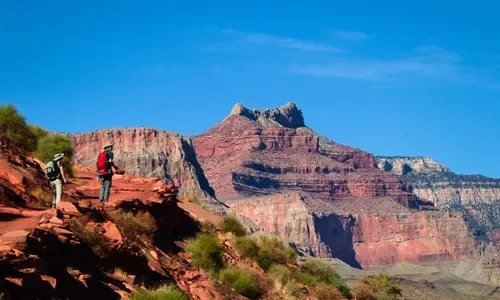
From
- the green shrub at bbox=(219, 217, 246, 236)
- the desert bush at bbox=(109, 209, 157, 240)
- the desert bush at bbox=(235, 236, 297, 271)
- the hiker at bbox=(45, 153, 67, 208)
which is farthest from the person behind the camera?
the green shrub at bbox=(219, 217, 246, 236)

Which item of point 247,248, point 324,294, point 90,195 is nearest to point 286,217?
point 324,294

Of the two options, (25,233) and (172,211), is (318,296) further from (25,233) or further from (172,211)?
(25,233)

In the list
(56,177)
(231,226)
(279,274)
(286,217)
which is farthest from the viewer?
(286,217)

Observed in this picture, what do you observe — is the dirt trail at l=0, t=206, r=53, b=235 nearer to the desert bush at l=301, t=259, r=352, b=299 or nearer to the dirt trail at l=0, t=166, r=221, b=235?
the dirt trail at l=0, t=166, r=221, b=235

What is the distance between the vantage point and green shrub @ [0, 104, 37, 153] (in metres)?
23.0

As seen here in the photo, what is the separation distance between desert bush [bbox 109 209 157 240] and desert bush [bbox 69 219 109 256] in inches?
88.9

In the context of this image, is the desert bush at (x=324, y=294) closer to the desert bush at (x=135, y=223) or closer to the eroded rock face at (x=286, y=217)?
the desert bush at (x=135, y=223)

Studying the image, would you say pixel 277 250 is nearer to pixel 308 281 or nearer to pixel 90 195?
pixel 308 281

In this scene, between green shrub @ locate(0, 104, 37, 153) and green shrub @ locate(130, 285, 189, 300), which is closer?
green shrub @ locate(130, 285, 189, 300)

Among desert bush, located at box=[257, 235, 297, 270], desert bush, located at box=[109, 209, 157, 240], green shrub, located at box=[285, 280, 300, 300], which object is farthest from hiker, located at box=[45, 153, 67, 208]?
desert bush, located at box=[257, 235, 297, 270]

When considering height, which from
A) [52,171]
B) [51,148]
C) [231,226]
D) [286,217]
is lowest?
[231,226]

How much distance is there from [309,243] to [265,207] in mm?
15061

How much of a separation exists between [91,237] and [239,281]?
5879 mm

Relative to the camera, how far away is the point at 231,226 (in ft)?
86.0
